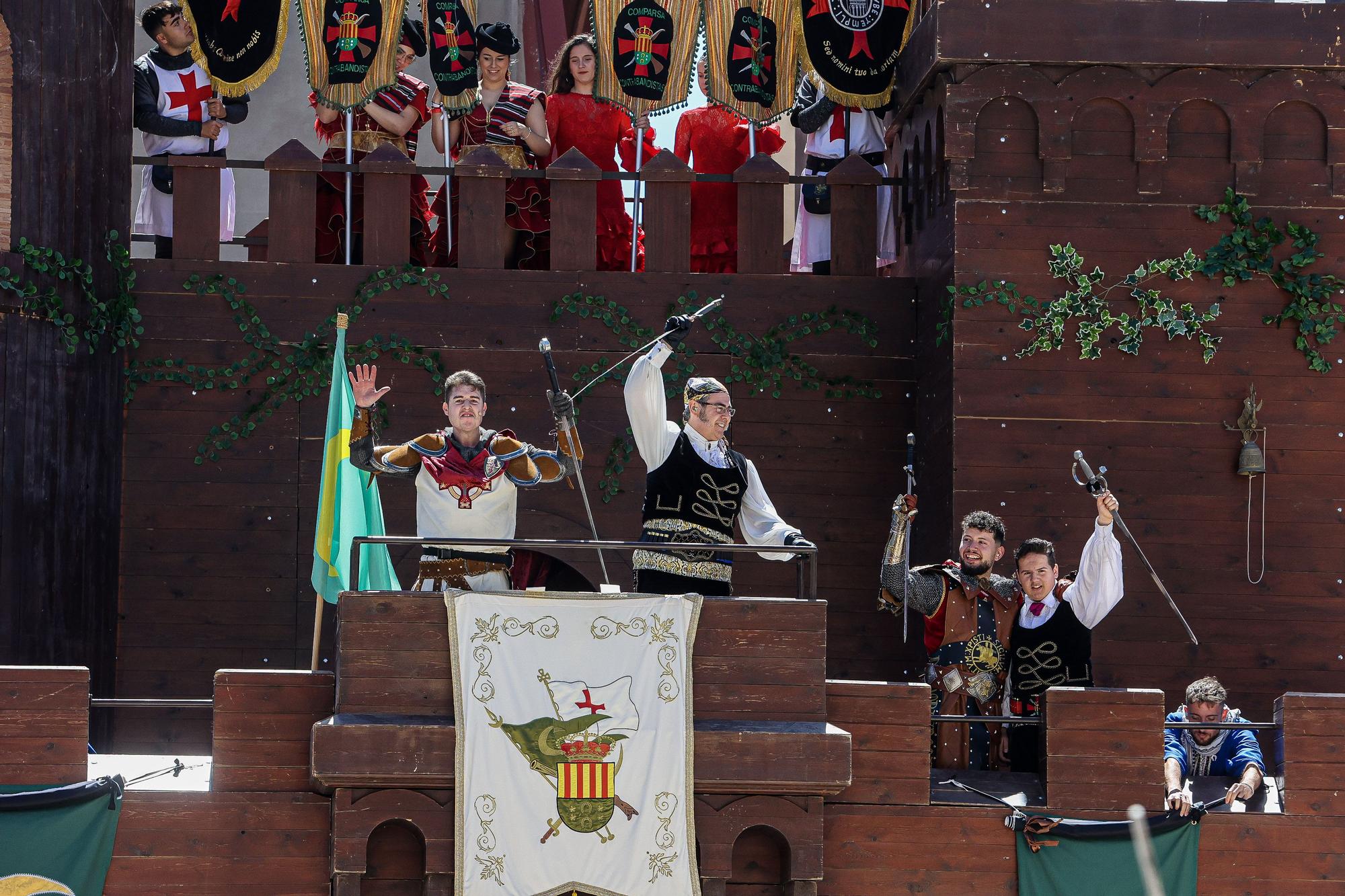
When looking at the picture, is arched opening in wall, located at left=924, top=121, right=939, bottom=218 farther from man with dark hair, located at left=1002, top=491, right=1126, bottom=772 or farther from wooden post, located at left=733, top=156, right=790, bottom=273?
man with dark hair, located at left=1002, top=491, right=1126, bottom=772

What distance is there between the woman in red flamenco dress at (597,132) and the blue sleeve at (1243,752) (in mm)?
4623

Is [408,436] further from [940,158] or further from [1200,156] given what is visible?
[1200,156]

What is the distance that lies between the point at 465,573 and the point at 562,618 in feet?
1.95

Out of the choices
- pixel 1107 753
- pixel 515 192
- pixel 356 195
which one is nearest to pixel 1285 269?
pixel 1107 753

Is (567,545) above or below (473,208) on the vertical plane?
below

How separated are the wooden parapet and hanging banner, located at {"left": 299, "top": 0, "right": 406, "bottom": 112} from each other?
4576 millimetres

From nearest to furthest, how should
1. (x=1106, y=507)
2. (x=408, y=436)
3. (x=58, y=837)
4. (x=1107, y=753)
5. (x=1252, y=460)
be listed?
(x=58, y=837)
(x=1107, y=753)
(x=1106, y=507)
(x=1252, y=460)
(x=408, y=436)

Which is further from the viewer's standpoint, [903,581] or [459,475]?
[903,581]

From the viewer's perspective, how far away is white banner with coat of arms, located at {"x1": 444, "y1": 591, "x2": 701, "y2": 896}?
7.84 metres

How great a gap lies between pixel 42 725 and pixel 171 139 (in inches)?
176

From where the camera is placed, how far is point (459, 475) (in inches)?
334

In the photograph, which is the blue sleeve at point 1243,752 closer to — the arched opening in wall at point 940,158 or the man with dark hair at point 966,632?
the man with dark hair at point 966,632

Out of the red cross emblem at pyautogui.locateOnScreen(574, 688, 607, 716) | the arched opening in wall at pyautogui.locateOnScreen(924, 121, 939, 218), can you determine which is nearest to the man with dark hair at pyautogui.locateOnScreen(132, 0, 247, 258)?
the arched opening in wall at pyautogui.locateOnScreen(924, 121, 939, 218)

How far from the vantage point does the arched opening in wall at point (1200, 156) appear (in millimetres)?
10430
